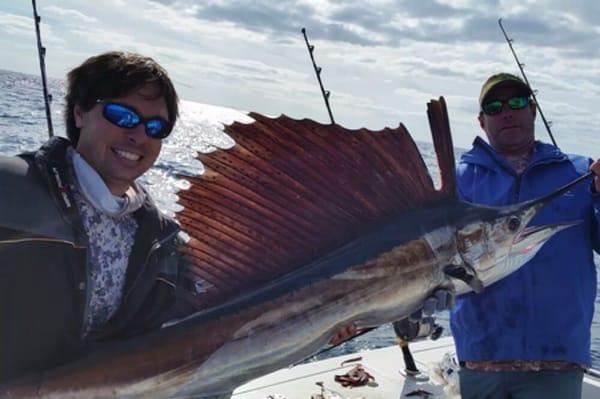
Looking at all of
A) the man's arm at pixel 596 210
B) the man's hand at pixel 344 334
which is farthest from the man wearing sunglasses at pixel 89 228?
the man's arm at pixel 596 210

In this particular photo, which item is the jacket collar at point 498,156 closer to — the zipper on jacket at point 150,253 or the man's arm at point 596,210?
the man's arm at point 596,210

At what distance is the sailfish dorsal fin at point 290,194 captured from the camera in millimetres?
1574

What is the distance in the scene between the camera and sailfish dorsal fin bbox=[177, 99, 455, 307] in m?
1.57

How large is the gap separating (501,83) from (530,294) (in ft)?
3.10

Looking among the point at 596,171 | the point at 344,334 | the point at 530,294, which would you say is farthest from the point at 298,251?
the point at 530,294

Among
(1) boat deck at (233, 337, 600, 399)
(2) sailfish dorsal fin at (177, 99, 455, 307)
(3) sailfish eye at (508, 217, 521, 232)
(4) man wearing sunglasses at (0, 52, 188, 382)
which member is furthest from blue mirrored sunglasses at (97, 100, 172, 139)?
(1) boat deck at (233, 337, 600, 399)

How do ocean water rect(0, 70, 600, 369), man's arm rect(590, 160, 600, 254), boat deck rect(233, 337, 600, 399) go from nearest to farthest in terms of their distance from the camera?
ocean water rect(0, 70, 600, 369), man's arm rect(590, 160, 600, 254), boat deck rect(233, 337, 600, 399)

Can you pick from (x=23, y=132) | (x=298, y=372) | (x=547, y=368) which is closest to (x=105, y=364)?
(x=547, y=368)

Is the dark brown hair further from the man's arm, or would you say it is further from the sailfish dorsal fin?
the man's arm

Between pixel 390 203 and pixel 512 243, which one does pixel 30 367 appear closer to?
pixel 390 203

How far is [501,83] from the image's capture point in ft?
8.95

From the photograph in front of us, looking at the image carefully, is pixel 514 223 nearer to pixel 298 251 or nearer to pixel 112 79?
pixel 298 251

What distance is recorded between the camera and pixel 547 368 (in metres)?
2.52

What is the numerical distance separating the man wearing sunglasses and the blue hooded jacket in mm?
1477
